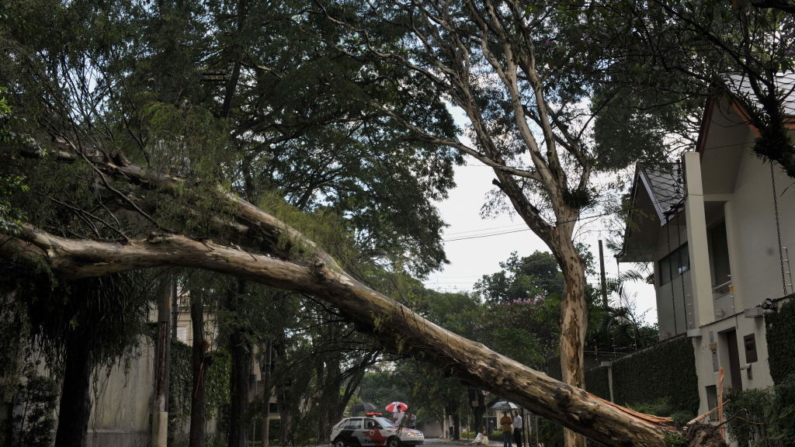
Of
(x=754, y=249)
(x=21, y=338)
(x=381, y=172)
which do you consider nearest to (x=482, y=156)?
(x=381, y=172)

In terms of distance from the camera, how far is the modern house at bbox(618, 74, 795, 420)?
14.2 meters

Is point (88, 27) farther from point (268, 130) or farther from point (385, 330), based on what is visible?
point (268, 130)

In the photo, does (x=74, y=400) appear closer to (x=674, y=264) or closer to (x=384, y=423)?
(x=674, y=264)

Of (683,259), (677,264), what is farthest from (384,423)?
(683,259)

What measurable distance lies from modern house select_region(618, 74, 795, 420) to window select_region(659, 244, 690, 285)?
0.45 meters

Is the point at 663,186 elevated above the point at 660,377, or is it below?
above

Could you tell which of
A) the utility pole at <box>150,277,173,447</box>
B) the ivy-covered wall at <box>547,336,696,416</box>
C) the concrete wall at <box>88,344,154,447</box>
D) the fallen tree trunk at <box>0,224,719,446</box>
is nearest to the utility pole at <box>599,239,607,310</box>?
the ivy-covered wall at <box>547,336,696,416</box>

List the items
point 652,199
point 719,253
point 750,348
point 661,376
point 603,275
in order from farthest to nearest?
point 603,275 < point 652,199 < point 719,253 < point 661,376 < point 750,348

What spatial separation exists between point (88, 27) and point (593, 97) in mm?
11148

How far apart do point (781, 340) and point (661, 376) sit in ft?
18.3

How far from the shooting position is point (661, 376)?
17.8 metres

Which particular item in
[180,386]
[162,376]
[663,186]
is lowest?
[162,376]

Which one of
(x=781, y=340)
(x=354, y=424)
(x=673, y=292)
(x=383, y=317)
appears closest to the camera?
(x=383, y=317)

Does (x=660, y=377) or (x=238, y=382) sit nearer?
(x=660, y=377)
